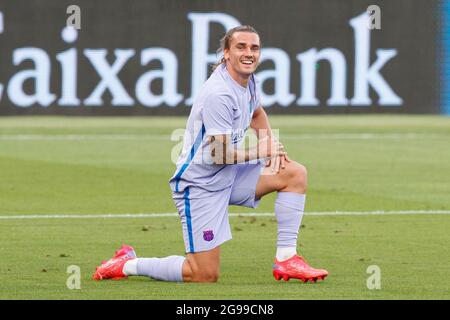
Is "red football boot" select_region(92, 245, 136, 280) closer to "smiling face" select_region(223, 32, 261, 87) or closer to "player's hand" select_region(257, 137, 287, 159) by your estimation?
"player's hand" select_region(257, 137, 287, 159)

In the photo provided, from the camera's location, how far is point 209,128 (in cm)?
974

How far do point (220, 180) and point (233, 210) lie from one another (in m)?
4.68

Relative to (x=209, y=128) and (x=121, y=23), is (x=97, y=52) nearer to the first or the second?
(x=121, y=23)

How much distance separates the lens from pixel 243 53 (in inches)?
387

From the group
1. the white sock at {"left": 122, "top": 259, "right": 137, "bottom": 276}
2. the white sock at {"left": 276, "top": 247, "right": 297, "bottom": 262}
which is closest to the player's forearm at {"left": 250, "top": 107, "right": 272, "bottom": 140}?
the white sock at {"left": 276, "top": 247, "right": 297, "bottom": 262}

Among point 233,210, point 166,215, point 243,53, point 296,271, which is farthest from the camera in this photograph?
point 233,210

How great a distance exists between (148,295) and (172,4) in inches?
684

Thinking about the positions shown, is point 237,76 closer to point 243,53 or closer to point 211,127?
point 243,53

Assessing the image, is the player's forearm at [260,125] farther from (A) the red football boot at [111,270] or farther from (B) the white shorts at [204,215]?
(A) the red football boot at [111,270]

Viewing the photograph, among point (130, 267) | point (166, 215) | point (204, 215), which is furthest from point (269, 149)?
point (166, 215)

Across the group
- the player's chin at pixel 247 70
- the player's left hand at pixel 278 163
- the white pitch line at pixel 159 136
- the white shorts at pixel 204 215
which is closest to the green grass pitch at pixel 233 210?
the white pitch line at pixel 159 136

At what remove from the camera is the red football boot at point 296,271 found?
9.66m

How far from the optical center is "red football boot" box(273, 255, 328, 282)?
9.66m

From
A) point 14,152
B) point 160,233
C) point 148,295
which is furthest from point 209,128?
point 14,152
